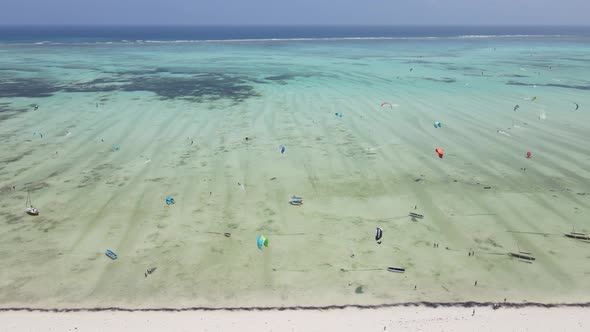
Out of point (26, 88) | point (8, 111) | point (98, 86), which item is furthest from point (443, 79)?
point (26, 88)

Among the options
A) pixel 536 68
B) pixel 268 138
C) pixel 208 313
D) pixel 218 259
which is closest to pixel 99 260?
pixel 218 259

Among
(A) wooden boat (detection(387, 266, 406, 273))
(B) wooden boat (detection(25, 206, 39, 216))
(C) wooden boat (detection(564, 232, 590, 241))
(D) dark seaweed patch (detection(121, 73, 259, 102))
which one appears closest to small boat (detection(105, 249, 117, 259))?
(B) wooden boat (detection(25, 206, 39, 216))

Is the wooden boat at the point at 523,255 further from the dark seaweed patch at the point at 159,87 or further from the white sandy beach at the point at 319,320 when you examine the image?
the dark seaweed patch at the point at 159,87

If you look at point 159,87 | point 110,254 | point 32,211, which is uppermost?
point 159,87

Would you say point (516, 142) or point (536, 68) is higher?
point (536, 68)

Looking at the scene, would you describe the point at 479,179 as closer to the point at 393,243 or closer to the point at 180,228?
the point at 393,243

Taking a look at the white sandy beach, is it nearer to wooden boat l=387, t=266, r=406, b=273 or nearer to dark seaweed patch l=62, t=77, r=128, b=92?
wooden boat l=387, t=266, r=406, b=273

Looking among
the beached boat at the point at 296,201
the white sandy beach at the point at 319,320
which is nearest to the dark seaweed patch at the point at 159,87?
the beached boat at the point at 296,201

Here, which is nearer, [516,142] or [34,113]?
[516,142]

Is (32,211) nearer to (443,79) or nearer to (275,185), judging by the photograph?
(275,185)
